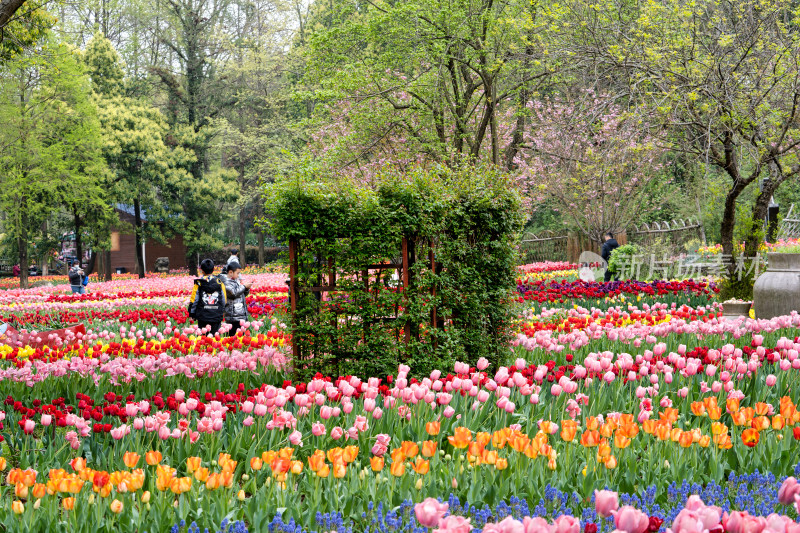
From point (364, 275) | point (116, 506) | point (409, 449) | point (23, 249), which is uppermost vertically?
point (23, 249)

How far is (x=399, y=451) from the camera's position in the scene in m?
2.71

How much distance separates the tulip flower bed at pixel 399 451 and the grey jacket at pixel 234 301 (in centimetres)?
306

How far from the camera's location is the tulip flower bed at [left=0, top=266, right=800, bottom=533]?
259 centimetres

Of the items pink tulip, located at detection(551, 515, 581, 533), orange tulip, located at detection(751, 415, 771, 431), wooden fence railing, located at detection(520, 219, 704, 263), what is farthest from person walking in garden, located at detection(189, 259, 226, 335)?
wooden fence railing, located at detection(520, 219, 704, 263)

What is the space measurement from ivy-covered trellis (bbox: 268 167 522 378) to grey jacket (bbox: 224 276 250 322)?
3.21 meters

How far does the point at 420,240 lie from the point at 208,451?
2.75 meters

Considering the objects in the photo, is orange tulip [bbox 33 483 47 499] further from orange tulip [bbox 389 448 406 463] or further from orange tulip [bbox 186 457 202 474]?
orange tulip [bbox 389 448 406 463]

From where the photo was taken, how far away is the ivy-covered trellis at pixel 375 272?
5.36 metres

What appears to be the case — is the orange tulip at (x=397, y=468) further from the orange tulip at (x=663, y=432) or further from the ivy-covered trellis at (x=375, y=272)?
the ivy-covered trellis at (x=375, y=272)

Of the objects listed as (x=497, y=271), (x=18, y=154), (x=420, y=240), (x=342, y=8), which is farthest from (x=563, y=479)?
(x=18, y=154)

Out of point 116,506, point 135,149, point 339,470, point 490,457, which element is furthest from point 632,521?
point 135,149

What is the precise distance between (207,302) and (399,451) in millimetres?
6120

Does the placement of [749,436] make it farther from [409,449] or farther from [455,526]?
[455,526]

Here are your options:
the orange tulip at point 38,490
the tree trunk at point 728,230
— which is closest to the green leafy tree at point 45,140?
the tree trunk at point 728,230
